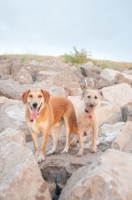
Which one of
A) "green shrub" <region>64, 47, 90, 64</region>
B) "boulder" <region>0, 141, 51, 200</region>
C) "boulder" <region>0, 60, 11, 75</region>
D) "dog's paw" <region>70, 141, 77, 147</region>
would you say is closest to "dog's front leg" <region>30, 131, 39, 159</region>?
"dog's paw" <region>70, 141, 77, 147</region>

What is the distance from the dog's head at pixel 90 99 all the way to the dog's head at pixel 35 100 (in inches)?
35.8

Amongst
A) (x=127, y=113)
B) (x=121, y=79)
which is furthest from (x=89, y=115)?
(x=121, y=79)

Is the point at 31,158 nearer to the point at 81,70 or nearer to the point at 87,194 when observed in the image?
the point at 87,194

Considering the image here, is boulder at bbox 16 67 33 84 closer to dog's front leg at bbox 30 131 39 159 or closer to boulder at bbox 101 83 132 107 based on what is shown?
boulder at bbox 101 83 132 107

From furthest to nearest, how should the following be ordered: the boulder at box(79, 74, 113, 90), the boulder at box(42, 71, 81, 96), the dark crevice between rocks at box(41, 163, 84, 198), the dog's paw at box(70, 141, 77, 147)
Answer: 1. the boulder at box(79, 74, 113, 90)
2. the boulder at box(42, 71, 81, 96)
3. the dog's paw at box(70, 141, 77, 147)
4. the dark crevice between rocks at box(41, 163, 84, 198)

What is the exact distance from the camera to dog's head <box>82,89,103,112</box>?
7914 millimetres

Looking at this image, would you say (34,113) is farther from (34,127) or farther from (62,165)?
(62,165)

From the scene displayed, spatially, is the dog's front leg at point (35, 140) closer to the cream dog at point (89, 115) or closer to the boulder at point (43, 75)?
the cream dog at point (89, 115)

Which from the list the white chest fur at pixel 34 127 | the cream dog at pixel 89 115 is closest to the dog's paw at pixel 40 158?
the white chest fur at pixel 34 127

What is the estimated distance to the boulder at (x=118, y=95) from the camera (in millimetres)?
14992

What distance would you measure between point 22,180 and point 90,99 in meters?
3.38

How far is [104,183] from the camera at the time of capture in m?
4.59

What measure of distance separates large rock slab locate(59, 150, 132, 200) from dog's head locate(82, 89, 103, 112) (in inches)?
117

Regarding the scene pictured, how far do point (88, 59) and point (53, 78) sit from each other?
613 inches
